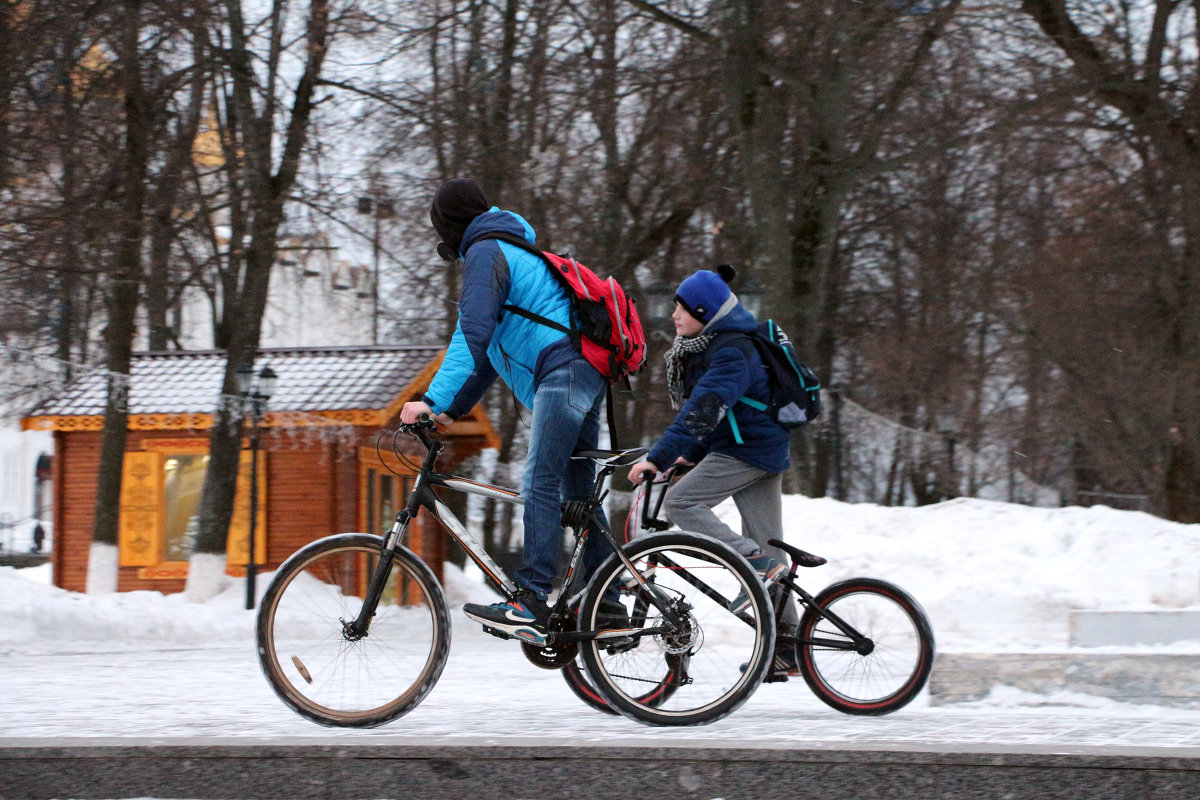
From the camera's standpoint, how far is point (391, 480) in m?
17.8

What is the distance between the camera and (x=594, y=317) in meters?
5.26

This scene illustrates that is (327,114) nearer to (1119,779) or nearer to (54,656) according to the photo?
(54,656)

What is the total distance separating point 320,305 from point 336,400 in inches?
175

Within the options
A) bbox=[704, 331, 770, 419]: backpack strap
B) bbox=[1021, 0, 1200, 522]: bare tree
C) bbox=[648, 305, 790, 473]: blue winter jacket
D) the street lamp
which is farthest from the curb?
bbox=[1021, 0, 1200, 522]: bare tree

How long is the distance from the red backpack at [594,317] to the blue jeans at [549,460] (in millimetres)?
72

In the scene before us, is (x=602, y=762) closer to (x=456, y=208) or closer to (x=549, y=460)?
(x=549, y=460)

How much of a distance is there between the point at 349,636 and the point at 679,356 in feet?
5.63

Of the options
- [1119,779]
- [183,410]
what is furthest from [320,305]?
[1119,779]

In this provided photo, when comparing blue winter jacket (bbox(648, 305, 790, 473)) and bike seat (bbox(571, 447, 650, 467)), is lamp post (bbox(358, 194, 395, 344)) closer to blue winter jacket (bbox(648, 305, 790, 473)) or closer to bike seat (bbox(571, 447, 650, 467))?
blue winter jacket (bbox(648, 305, 790, 473))

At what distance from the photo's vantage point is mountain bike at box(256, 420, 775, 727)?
5141mm

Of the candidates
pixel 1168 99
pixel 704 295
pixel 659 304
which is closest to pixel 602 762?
pixel 704 295

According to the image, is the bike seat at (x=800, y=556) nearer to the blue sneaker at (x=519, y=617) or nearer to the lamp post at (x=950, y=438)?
the blue sneaker at (x=519, y=617)

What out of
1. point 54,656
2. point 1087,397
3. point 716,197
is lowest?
point 54,656

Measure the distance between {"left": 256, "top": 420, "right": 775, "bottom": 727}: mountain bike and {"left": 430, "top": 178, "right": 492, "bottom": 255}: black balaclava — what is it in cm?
73
